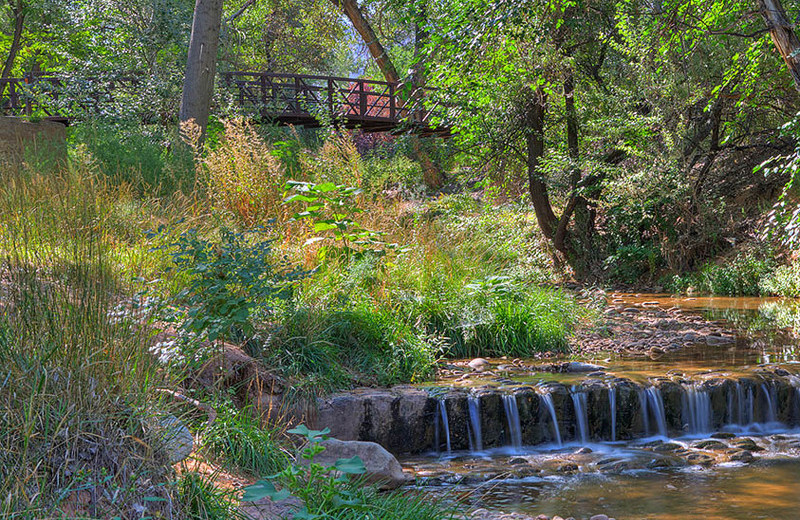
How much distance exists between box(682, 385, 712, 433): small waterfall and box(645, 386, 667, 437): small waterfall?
0.67 feet

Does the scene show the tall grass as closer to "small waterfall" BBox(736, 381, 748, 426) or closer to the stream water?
the stream water

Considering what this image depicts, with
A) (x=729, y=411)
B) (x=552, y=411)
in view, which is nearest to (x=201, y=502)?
(x=552, y=411)

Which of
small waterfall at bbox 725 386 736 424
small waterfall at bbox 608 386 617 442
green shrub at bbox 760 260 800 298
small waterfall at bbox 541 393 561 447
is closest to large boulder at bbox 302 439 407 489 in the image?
small waterfall at bbox 541 393 561 447

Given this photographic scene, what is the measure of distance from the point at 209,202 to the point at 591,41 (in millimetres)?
7904

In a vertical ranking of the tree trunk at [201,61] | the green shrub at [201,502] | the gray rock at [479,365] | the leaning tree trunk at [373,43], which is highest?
the leaning tree trunk at [373,43]

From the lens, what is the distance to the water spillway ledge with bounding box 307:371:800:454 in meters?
5.09

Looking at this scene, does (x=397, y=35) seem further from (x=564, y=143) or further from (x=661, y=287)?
(x=661, y=287)

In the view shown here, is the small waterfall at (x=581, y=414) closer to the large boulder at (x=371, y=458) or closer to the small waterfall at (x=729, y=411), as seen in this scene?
the small waterfall at (x=729, y=411)

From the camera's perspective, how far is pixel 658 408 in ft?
18.3

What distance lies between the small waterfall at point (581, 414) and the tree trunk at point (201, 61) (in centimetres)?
780

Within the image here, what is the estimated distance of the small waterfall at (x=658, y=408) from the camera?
5.55m

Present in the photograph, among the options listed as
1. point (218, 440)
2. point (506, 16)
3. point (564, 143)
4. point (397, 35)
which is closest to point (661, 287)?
point (564, 143)

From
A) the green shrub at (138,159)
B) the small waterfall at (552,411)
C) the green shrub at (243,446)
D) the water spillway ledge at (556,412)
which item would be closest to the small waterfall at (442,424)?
the water spillway ledge at (556,412)

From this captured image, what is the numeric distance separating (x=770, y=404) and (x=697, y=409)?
67cm
